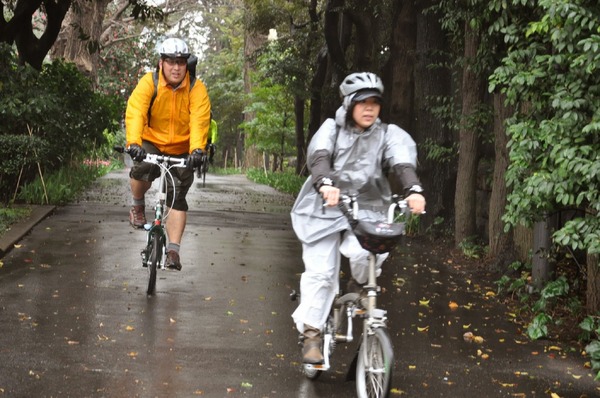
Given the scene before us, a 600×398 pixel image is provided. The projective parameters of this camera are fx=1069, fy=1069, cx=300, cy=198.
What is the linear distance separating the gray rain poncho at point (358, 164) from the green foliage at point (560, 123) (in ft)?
6.21

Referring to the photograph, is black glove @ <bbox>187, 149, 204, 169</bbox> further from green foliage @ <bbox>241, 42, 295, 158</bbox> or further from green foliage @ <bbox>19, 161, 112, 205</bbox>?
green foliage @ <bbox>241, 42, 295, 158</bbox>

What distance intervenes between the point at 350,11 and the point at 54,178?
730 centimetres

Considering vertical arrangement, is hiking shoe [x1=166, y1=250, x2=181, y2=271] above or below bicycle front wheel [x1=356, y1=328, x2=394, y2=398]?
above

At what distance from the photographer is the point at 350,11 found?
74.2ft

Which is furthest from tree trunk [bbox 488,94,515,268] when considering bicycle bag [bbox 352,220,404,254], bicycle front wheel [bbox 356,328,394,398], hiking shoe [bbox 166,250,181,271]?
bicycle bag [bbox 352,220,404,254]

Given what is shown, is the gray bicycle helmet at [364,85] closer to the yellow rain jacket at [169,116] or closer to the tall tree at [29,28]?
the yellow rain jacket at [169,116]

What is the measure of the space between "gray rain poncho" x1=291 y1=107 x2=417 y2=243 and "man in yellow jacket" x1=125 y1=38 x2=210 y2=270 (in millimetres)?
2983

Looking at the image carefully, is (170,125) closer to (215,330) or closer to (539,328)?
(215,330)

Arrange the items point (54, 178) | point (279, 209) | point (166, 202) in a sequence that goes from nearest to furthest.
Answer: point (166, 202)
point (54, 178)
point (279, 209)

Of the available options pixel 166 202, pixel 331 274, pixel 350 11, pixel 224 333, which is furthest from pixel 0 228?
pixel 350 11

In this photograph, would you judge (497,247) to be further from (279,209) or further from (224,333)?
(279,209)

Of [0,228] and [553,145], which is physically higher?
[553,145]

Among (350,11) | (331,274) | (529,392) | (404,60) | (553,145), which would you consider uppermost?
(350,11)

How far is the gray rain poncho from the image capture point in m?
6.29
